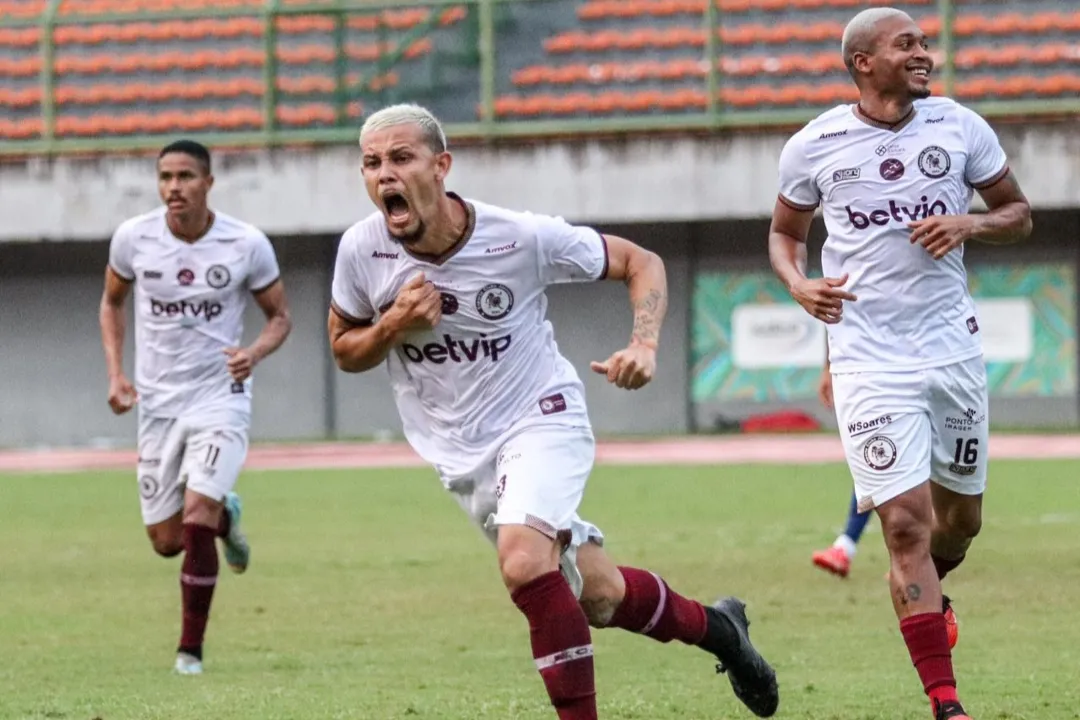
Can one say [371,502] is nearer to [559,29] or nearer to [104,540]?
[104,540]

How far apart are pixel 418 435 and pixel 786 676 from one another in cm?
222

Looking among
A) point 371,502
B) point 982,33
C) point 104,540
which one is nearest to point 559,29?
point 982,33

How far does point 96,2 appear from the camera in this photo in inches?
1156

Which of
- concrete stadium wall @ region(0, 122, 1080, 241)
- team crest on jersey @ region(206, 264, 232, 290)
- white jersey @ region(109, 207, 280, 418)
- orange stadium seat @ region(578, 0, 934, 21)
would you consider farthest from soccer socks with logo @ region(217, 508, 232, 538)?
orange stadium seat @ region(578, 0, 934, 21)

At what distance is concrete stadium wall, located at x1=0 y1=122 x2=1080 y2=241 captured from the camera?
24.2 m

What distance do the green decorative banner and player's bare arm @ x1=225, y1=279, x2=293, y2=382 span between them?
646 inches

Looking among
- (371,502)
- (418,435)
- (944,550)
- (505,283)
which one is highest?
(505,283)

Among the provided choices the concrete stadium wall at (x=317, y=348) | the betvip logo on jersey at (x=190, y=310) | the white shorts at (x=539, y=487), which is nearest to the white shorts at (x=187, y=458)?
the betvip logo on jersey at (x=190, y=310)

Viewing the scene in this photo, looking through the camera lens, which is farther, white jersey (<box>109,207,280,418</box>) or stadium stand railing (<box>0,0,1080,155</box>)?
stadium stand railing (<box>0,0,1080,155</box>)

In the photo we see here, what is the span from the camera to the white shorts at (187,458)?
9832 millimetres

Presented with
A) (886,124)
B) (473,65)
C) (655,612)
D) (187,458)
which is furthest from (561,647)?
(473,65)

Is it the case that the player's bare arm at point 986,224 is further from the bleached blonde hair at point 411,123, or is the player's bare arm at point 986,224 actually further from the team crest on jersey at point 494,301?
the bleached blonde hair at point 411,123

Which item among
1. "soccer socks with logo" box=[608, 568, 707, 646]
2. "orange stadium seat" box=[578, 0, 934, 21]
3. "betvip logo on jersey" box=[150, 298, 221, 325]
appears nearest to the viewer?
"soccer socks with logo" box=[608, 568, 707, 646]

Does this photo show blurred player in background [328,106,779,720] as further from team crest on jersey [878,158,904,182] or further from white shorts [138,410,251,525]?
white shorts [138,410,251,525]
